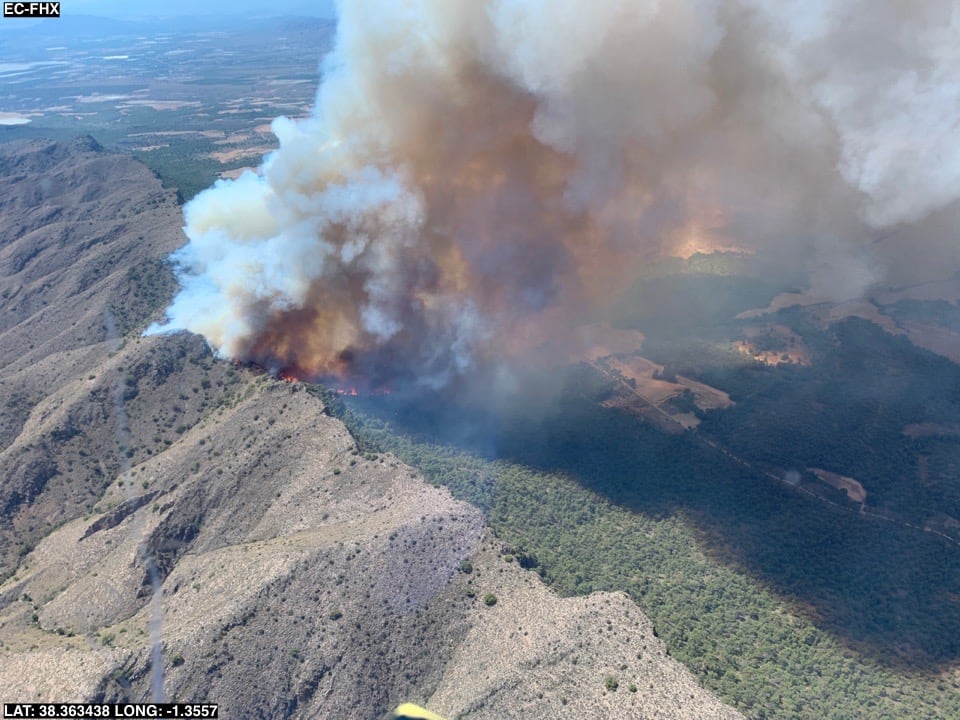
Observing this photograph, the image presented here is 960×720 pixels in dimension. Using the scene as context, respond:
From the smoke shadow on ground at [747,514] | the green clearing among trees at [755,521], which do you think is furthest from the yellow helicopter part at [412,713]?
the smoke shadow on ground at [747,514]

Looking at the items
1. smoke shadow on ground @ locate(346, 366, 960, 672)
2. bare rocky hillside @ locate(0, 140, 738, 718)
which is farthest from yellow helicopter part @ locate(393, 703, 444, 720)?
smoke shadow on ground @ locate(346, 366, 960, 672)

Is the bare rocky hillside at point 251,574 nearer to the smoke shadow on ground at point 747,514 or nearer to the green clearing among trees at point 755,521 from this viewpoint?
the green clearing among trees at point 755,521

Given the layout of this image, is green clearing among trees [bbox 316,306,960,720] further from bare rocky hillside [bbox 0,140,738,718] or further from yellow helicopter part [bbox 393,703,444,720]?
yellow helicopter part [bbox 393,703,444,720]

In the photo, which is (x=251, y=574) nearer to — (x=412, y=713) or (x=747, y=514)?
(x=412, y=713)

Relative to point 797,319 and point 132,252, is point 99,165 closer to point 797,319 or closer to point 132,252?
point 132,252

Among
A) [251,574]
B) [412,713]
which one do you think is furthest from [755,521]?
[251,574]

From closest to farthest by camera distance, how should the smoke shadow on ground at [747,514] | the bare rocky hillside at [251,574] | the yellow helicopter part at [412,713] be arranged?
the yellow helicopter part at [412,713] < the bare rocky hillside at [251,574] < the smoke shadow on ground at [747,514]
